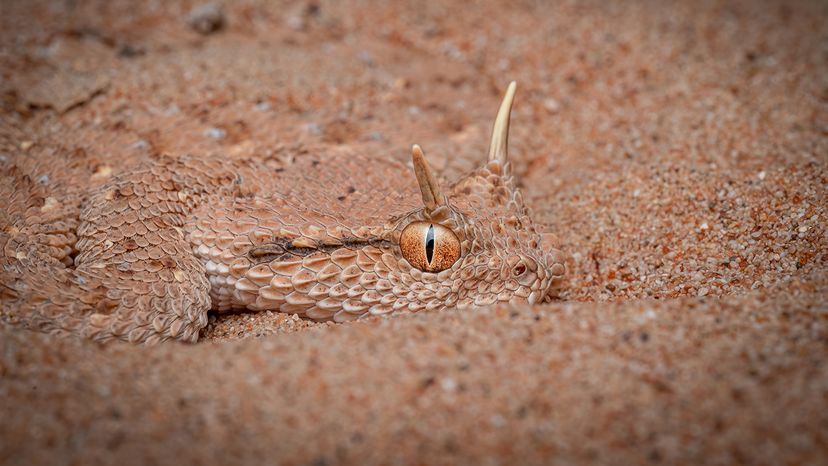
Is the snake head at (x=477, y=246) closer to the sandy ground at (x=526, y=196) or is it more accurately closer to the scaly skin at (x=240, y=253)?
the scaly skin at (x=240, y=253)

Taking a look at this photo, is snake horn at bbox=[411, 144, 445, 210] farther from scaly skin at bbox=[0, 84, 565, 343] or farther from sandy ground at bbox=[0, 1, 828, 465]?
sandy ground at bbox=[0, 1, 828, 465]

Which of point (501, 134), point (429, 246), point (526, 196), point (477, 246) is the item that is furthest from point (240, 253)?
point (526, 196)

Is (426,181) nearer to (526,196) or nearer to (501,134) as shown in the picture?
(501,134)

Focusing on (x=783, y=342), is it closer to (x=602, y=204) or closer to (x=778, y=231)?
(x=778, y=231)

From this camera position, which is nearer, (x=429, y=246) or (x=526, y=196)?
(x=429, y=246)

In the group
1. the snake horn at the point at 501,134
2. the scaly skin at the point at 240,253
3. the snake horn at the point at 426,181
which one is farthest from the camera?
the snake horn at the point at 501,134

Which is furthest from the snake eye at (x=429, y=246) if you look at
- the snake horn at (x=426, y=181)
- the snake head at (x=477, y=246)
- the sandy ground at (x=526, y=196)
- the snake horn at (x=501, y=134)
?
the snake horn at (x=501, y=134)

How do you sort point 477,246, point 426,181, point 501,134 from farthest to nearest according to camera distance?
point 501,134 < point 477,246 < point 426,181
